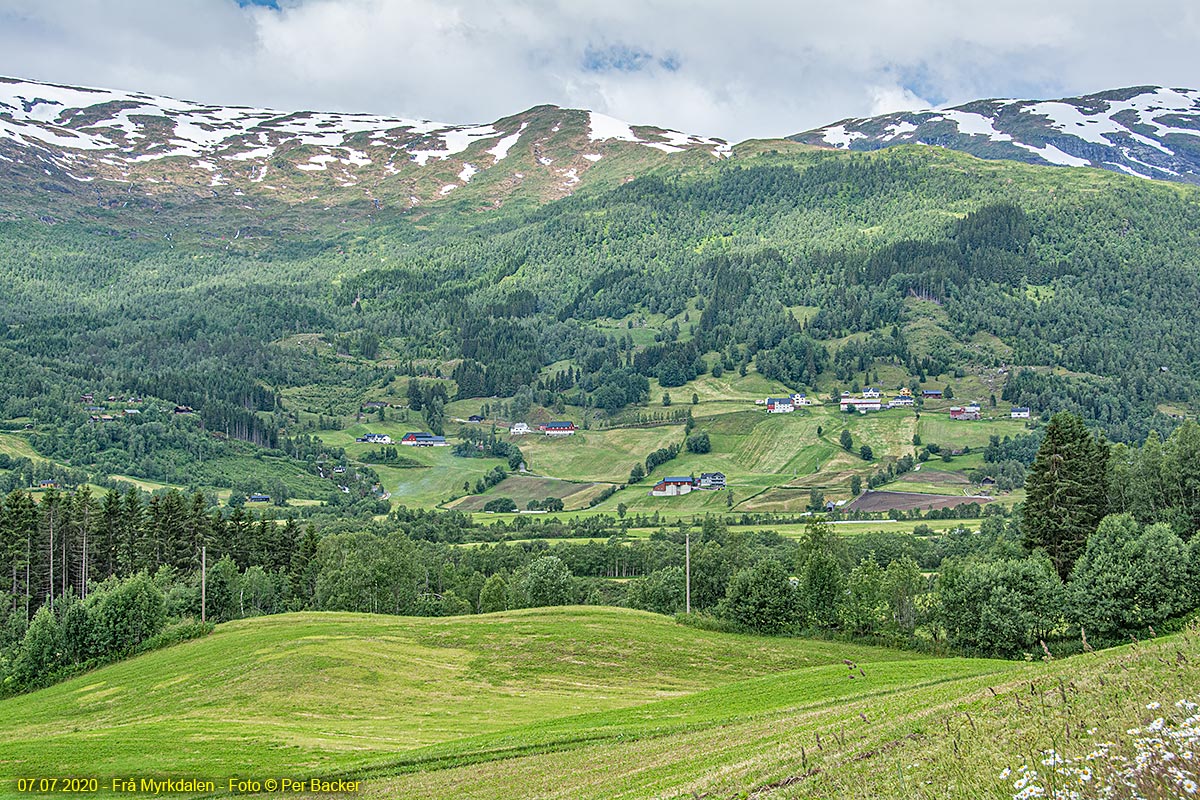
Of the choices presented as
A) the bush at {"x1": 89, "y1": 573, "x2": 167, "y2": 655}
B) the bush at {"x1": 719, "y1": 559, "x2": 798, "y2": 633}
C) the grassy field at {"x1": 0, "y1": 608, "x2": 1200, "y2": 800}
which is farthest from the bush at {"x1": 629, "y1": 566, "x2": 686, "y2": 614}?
the bush at {"x1": 89, "y1": 573, "x2": 167, "y2": 655}

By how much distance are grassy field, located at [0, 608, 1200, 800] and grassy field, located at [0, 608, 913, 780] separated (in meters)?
0.22

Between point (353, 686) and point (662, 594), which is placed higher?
point (353, 686)

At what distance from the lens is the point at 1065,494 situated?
76000 mm

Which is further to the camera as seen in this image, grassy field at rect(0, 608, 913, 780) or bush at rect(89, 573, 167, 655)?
bush at rect(89, 573, 167, 655)

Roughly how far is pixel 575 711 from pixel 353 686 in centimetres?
1411

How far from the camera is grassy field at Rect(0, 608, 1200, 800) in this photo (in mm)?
15883

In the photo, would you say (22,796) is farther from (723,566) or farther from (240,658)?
(723,566)

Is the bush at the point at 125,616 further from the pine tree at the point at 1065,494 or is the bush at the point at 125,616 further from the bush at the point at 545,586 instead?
the pine tree at the point at 1065,494

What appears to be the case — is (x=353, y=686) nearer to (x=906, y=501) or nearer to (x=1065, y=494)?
(x=1065, y=494)

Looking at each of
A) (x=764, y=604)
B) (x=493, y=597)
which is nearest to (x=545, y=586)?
(x=493, y=597)

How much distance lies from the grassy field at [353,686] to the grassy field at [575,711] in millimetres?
223

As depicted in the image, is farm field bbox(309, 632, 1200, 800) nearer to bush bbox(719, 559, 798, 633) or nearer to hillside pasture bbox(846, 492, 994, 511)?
bush bbox(719, 559, 798, 633)

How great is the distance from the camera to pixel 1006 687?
23297mm

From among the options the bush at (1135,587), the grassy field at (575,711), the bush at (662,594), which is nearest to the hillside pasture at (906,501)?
the bush at (662,594)
